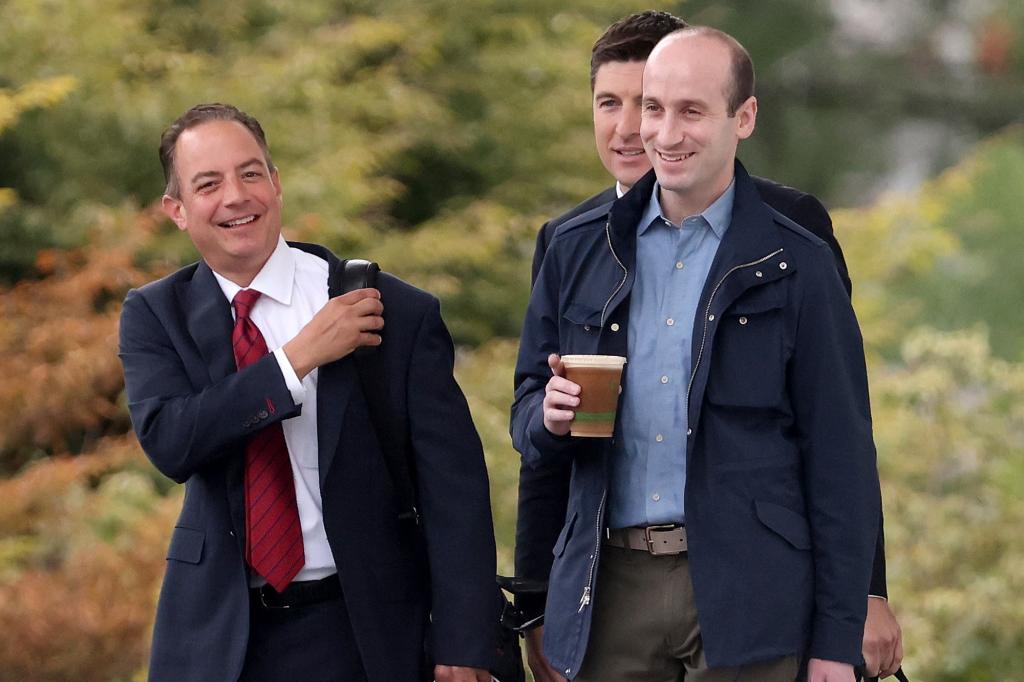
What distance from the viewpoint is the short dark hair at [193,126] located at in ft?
11.2

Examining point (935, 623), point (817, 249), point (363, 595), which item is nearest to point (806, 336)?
point (817, 249)

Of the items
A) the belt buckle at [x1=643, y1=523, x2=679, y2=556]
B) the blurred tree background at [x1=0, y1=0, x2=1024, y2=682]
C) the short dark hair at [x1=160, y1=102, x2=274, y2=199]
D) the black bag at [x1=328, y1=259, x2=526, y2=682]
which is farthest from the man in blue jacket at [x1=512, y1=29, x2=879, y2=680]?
the blurred tree background at [x1=0, y1=0, x2=1024, y2=682]

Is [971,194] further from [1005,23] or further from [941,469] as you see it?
[941,469]

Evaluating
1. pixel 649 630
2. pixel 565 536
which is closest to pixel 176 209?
pixel 565 536

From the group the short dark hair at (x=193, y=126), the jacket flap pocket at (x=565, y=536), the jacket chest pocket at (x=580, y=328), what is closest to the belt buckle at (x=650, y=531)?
the jacket flap pocket at (x=565, y=536)

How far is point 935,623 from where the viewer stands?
24.8 ft

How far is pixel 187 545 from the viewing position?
3.31 metres

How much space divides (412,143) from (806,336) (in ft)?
25.8

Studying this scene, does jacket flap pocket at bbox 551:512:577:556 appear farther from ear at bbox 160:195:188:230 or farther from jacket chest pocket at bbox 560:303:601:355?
ear at bbox 160:195:188:230

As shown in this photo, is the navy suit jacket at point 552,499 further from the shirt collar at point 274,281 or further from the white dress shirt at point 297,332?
the shirt collar at point 274,281

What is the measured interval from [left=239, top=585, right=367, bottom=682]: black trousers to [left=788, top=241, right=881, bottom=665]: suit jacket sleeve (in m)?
1.02

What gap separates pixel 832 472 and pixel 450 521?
85 cm

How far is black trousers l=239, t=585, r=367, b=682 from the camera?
3.29m

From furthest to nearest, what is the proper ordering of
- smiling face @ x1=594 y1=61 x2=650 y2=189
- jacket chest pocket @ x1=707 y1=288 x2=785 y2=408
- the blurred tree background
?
1. the blurred tree background
2. smiling face @ x1=594 y1=61 x2=650 y2=189
3. jacket chest pocket @ x1=707 y1=288 x2=785 y2=408
